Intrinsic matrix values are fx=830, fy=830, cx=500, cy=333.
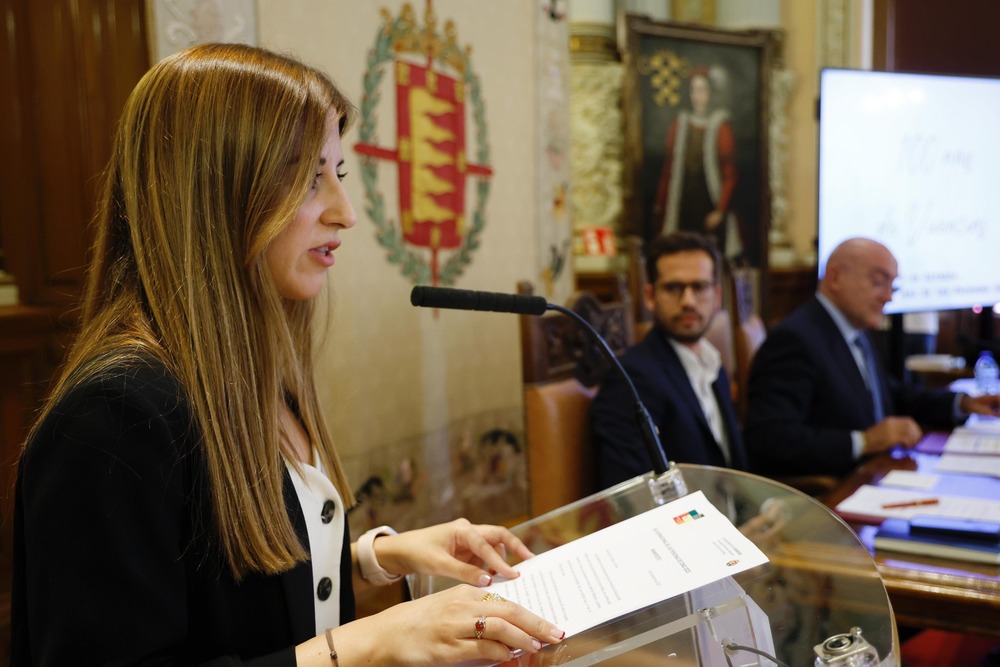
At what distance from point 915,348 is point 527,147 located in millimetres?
2522

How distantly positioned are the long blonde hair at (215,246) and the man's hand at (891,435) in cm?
204

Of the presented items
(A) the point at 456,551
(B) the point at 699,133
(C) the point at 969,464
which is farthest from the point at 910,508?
(B) the point at 699,133

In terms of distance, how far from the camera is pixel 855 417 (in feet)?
9.05

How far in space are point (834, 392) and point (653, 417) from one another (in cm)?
83

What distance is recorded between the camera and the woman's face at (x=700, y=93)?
17.7 feet

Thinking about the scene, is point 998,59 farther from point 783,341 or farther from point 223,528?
point 223,528

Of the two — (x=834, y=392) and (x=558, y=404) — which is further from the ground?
(x=558, y=404)

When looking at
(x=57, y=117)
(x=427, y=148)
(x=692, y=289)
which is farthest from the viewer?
(x=427, y=148)

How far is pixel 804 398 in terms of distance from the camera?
8.97 feet

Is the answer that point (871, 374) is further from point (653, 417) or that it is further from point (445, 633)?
point (445, 633)

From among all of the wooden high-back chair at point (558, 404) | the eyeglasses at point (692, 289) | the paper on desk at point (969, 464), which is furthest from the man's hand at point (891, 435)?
the wooden high-back chair at point (558, 404)

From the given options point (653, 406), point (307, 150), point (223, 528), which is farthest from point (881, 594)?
point (653, 406)

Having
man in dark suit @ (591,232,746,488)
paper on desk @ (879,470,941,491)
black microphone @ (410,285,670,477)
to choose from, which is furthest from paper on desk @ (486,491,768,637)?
paper on desk @ (879,470,941,491)

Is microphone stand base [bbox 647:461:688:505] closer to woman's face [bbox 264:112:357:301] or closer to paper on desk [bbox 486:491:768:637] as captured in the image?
paper on desk [bbox 486:491:768:637]
